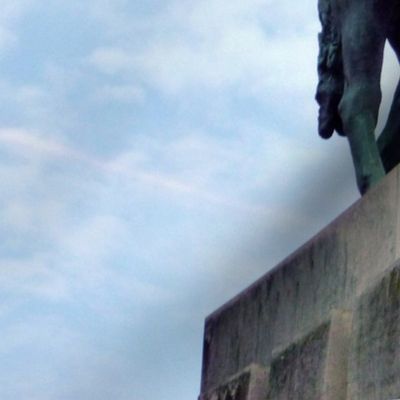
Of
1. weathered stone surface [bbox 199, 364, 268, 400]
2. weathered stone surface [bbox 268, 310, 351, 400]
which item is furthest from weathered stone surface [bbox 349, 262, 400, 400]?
weathered stone surface [bbox 199, 364, 268, 400]

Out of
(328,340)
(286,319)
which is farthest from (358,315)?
(286,319)

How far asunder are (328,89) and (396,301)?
2.46 metres

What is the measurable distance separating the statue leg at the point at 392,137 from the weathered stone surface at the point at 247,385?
1305mm

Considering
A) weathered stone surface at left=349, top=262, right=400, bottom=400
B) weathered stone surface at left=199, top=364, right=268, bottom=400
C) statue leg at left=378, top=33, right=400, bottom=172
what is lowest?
weathered stone surface at left=349, top=262, right=400, bottom=400

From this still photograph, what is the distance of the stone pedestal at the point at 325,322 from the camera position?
16.8 feet

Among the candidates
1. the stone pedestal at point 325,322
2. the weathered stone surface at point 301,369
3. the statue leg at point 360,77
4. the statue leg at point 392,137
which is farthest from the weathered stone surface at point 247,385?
the statue leg at point 392,137

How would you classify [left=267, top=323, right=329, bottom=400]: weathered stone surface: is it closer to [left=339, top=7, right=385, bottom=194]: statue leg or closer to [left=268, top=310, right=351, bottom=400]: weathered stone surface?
[left=268, top=310, right=351, bottom=400]: weathered stone surface

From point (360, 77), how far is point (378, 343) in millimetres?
2105

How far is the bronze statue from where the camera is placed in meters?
6.77

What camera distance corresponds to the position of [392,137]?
722 cm

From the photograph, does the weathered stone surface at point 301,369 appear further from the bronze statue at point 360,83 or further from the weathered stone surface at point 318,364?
the bronze statue at point 360,83

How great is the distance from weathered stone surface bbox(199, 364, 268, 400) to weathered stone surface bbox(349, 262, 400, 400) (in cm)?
92

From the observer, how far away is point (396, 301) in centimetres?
505

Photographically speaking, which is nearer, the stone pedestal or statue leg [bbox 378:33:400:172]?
the stone pedestal
